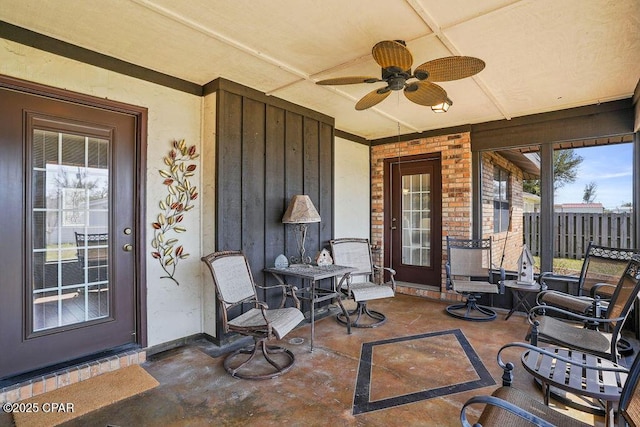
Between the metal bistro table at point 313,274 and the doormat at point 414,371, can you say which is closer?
the doormat at point 414,371

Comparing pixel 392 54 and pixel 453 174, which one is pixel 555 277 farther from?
pixel 392 54

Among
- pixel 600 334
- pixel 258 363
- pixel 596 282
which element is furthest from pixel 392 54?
pixel 596 282

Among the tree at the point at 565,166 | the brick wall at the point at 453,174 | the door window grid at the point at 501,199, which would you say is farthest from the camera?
the door window grid at the point at 501,199

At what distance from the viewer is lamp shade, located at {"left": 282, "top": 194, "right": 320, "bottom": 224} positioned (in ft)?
12.1

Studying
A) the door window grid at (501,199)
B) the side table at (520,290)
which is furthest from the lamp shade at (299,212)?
the door window grid at (501,199)

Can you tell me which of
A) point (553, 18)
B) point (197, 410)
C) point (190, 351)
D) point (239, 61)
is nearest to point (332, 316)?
point (190, 351)

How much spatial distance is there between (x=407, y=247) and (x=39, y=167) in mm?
4885

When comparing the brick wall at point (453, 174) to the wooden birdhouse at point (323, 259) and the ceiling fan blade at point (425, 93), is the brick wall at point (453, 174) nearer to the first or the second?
the wooden birdhouse at point (323, 259)

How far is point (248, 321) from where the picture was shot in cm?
283

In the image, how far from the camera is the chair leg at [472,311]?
409cm

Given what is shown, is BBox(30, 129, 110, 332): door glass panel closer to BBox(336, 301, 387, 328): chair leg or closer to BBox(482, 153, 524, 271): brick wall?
BBox(336, 301, 387, 328): chair leg

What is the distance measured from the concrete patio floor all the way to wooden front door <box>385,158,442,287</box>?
180cm

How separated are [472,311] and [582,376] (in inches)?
106

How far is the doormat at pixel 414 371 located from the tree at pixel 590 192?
2628 millimetres
